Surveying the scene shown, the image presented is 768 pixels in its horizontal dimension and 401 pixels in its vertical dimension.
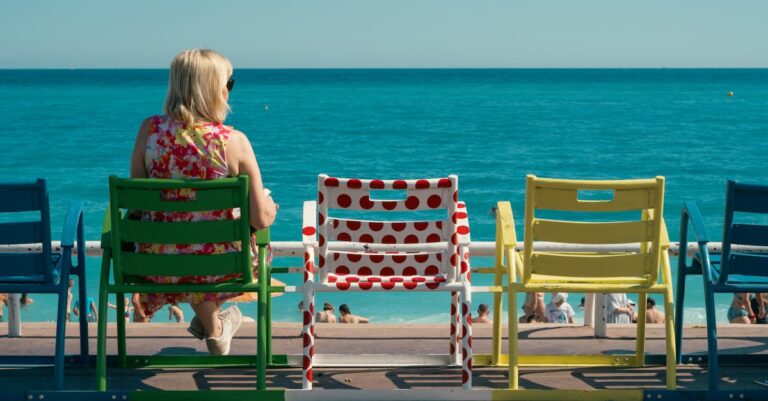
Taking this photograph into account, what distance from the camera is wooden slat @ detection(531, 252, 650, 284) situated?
A: 13.3 ft

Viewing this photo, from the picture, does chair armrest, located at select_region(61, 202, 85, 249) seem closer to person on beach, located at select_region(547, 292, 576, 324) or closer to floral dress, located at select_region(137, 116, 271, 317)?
floral dress, located at select_region(137, 116, 271, 317)

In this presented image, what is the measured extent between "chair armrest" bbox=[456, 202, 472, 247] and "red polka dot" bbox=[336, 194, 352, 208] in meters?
0.45

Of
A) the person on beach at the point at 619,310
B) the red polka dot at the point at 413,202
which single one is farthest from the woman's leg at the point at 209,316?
the person on beach at the point at 619,310

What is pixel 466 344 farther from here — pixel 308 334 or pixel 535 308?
pixel 535 308

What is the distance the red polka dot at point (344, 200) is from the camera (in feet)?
12.9

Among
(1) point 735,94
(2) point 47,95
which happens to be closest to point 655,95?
(1) point 735,94

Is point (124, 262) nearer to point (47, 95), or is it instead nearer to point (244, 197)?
point (244, 197)

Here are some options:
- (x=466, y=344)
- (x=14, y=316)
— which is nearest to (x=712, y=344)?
(x=466, y=344)

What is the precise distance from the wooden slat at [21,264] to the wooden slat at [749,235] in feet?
8.67

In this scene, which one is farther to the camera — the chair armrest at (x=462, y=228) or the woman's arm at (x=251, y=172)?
the chair armrest at (x=462, y=228)

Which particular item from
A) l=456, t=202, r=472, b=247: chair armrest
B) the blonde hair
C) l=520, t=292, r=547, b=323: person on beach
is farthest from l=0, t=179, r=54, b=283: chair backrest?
l=520, t=292, r=547, b=323: person on beach

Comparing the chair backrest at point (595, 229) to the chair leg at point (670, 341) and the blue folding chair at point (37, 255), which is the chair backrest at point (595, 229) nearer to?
the chair leg at point (670, 341)

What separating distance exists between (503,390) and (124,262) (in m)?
1.53

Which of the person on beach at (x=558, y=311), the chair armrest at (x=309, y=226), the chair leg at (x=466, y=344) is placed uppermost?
the chair armrest at (x=309, y=226)
